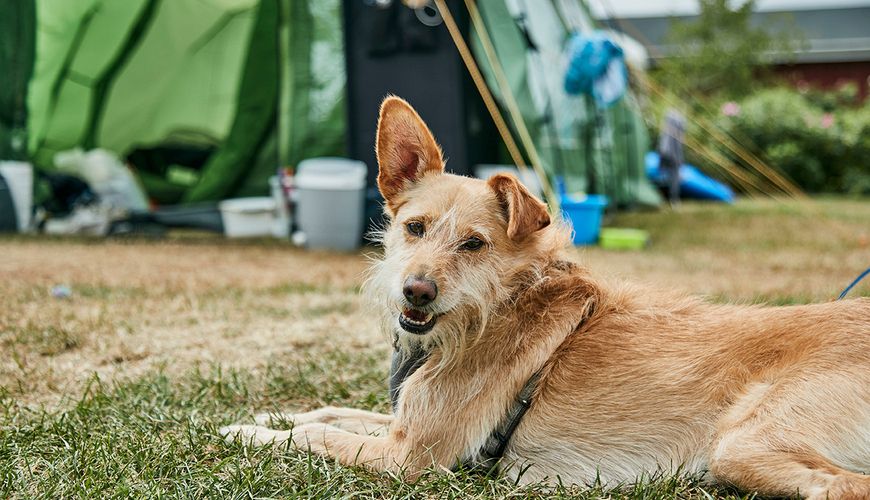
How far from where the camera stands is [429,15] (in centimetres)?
811

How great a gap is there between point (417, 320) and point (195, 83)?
9.06 meters

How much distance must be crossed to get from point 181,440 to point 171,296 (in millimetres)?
2961

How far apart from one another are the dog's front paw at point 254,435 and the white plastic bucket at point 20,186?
747 cm

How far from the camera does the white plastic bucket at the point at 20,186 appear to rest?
28.7 ft

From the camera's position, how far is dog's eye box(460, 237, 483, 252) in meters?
2.55

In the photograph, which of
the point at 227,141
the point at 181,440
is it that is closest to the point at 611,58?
the point at 227,141

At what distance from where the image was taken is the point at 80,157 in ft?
32.0

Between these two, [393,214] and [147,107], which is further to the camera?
[147,107]

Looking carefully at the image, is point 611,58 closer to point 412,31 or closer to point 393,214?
point 412,31

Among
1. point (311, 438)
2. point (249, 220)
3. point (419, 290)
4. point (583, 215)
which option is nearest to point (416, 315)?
point (419, 290)

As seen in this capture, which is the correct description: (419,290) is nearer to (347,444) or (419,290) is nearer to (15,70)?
(347,444)

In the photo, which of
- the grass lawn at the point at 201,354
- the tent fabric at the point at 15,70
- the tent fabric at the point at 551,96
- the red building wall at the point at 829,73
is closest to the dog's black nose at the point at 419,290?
the grass lawn at the point at 201,354

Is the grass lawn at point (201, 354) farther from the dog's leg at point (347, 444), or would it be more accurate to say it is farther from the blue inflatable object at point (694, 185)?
the blue inflatable object at point (694, 185)

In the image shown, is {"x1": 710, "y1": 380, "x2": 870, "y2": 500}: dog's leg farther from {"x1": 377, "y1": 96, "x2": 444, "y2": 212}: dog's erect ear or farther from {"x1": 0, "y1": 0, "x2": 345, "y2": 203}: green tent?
{"x1": 0, "y1": 0, "x2": 345, "y2": 203}: green tent
